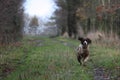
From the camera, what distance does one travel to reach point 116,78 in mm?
10523

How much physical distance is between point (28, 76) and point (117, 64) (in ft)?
15.6

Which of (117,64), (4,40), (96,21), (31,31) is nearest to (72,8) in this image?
(96,21)

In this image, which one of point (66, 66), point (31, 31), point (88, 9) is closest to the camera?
point (66, 66)

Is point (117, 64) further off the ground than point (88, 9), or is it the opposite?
point (88, 9)

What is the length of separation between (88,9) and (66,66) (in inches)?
1484

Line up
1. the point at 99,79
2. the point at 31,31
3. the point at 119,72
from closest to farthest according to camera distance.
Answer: the point at 99,79 → the point at 119,72 → the point at 31,31

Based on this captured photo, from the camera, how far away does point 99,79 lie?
34.4 feet

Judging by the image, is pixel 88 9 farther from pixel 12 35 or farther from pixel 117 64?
pixel 117 64

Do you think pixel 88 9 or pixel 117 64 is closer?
pixel 117 64

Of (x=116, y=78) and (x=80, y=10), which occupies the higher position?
(x=80, y=10)

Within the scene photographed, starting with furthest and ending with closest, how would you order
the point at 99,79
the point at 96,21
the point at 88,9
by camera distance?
the point at 88,9, the point at 96,21, the point at 99,79

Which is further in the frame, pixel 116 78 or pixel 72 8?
pixel 72 8

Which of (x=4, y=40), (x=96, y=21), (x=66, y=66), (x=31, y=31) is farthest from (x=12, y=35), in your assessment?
(x=31, y=31)

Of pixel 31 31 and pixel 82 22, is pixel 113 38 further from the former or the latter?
pixel 31 31
